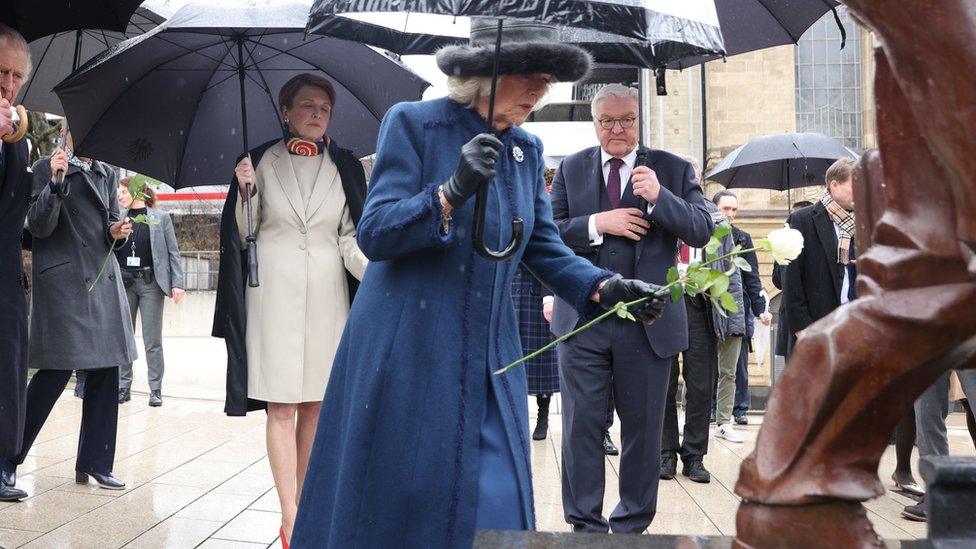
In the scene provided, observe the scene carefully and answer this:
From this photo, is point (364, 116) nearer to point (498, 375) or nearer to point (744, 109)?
point (498, 375)

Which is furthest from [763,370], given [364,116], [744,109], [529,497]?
[529,497]

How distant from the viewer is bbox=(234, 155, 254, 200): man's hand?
4.66 meters

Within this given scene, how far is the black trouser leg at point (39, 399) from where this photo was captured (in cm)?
559

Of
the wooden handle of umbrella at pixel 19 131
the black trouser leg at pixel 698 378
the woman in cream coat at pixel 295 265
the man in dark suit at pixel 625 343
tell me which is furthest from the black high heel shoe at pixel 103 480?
the black trouser leg at pixel 698 378

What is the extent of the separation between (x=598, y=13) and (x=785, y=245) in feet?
2.66

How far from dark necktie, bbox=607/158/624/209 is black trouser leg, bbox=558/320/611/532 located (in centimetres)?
64

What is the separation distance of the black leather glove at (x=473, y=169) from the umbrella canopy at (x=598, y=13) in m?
0.36

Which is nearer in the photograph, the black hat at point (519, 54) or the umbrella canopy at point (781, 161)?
the black hat at point (519, 54)

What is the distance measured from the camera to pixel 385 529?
111 inches

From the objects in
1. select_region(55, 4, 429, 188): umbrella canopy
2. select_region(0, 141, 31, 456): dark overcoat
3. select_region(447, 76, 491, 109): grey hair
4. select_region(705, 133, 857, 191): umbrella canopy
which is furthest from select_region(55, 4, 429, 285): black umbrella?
select_region(705, 133, 857, 191): umbrella canopy

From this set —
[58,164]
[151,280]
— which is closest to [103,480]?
[58,164]

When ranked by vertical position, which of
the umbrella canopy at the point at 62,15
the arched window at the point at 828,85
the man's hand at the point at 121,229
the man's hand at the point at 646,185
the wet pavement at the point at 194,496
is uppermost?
the arched window at the point at 828,85

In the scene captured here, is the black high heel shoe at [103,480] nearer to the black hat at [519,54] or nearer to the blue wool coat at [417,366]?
the blue wool coat at [417,366]

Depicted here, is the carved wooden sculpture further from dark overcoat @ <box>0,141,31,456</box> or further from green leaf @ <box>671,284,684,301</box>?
dark overcoat @ <box>0,141,31,456</box>
